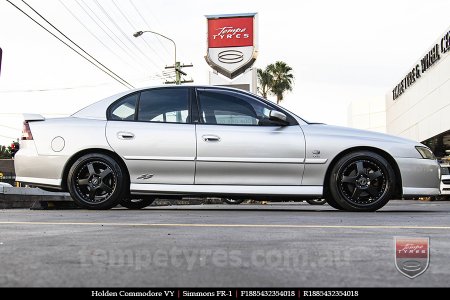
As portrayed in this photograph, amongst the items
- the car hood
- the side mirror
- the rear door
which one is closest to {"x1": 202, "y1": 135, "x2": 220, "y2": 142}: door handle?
the rear door

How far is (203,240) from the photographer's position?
3.98m

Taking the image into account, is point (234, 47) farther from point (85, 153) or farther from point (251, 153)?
point (251, 153)

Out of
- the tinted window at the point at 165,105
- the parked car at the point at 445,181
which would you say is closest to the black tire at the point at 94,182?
the tinted window at the point at 165,105

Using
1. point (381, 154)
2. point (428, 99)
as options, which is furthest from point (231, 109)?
point (428, 99)

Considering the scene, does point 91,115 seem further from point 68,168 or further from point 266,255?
point 266,255

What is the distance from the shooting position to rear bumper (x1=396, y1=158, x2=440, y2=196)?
280 inches

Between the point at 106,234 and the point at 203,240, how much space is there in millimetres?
839

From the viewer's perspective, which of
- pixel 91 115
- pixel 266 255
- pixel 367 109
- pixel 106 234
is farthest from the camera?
pixel 367 109

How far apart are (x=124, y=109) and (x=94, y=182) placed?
99 centimetres

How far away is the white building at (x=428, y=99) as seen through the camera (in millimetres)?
33656
